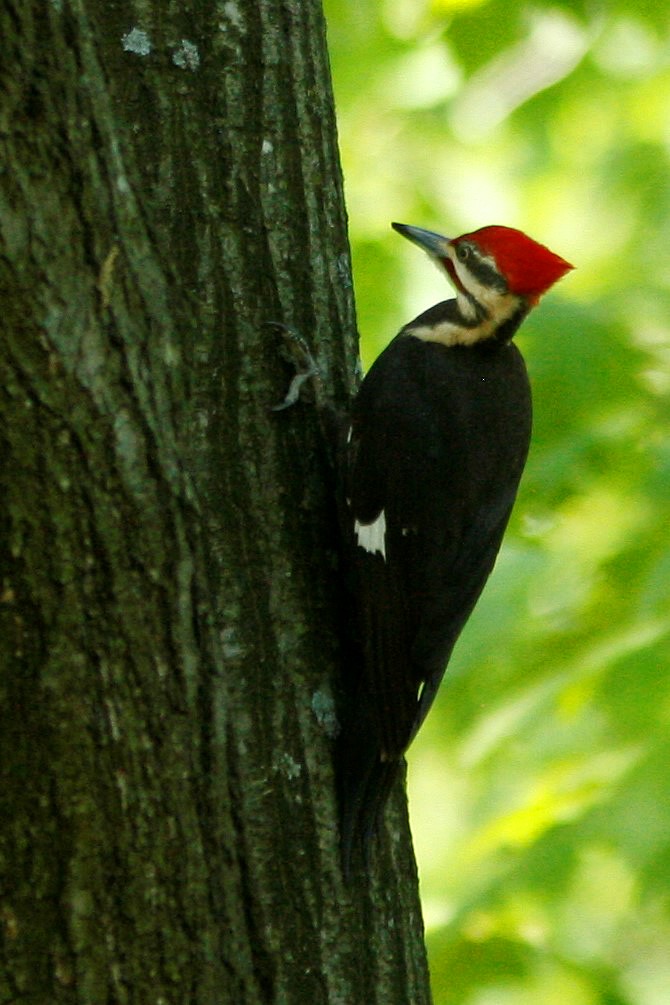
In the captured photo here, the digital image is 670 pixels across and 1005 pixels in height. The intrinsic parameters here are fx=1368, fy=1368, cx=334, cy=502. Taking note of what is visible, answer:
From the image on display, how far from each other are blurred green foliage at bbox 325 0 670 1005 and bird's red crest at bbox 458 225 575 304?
0.41 meters

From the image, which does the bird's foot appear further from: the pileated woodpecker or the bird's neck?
the bird's neck

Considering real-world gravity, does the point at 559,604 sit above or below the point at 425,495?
above

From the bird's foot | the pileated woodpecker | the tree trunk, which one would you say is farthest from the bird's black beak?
the tree trunk

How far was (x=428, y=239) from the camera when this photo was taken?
2.88 metres

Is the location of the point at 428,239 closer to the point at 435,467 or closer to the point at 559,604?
the point at 435,467

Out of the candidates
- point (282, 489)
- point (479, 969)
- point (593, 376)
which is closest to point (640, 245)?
point (593, 376)

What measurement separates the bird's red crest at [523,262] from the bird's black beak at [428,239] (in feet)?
0.50

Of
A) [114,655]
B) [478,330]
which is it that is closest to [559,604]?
[478,330]

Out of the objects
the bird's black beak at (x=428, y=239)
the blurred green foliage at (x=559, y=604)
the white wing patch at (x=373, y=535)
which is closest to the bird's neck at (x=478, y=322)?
the bird's black beak at (x=428, y=239)

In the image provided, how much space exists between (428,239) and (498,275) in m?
0.25

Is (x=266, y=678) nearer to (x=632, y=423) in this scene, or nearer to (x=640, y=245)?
(x=632, y=423)

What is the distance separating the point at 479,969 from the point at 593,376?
129 centimetres

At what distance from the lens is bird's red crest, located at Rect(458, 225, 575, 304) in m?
2.63

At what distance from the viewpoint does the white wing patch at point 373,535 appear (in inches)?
86.4
